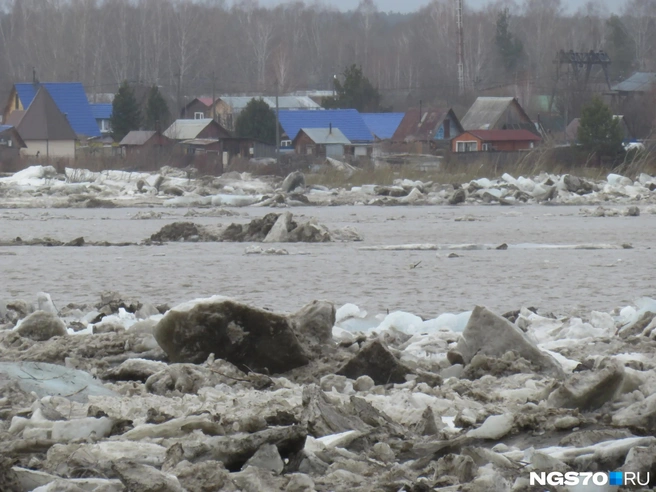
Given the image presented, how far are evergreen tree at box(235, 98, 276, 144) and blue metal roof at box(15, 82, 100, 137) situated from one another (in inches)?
521

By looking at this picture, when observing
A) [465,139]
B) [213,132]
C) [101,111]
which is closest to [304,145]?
[213,132]

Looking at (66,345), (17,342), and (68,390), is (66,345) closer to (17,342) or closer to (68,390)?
(17,342)

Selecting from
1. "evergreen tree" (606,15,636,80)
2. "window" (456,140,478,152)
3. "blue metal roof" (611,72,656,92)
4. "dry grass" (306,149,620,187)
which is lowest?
"window" (456,140,478,152)

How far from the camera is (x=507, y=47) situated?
9600 cm

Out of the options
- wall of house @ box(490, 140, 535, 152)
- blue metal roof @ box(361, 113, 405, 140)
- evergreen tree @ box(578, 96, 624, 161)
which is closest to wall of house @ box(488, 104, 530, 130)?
wall of house @ box(490, 140, 535, 152)

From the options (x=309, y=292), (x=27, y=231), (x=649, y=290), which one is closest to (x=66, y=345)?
(x=309, y=292)

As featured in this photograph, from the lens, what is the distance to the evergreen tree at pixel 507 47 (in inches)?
3780

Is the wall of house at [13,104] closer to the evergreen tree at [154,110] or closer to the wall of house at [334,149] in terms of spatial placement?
the evergreen tree at [154,110]

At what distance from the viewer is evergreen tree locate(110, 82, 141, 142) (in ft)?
192

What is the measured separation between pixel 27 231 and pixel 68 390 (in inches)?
512

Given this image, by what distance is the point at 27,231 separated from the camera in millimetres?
17078

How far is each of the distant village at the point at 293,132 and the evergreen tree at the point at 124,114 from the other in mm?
1120

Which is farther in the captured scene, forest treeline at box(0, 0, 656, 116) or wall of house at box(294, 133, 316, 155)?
forest treeline at box(0, 0, 656, 116)

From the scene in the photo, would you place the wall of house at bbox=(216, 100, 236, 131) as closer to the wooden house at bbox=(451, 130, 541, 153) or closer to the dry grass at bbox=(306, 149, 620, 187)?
the wooden house at bbox=(451, 130, 541, 153)
